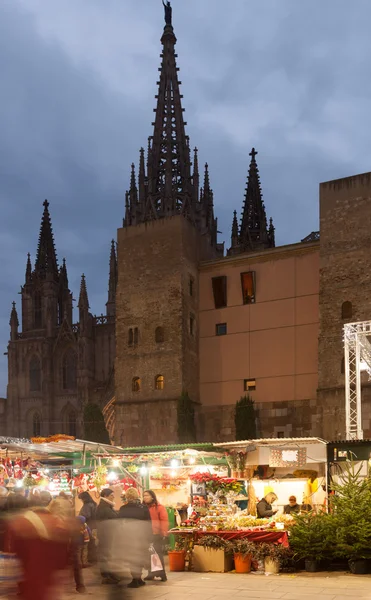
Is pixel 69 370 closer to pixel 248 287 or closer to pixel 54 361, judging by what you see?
pixel 54 361

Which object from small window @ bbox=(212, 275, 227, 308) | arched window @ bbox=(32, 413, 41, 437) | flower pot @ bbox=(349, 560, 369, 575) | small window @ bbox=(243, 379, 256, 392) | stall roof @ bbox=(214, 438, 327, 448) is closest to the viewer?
flower pot @ bbox=(349, 560, 369, 575)

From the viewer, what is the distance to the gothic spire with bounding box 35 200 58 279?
7581cm

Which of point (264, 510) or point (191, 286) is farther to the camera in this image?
point (191, 286)

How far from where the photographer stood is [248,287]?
37.7 meters

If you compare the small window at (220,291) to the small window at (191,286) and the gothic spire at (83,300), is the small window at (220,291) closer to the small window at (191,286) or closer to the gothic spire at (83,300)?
the small window at (191,286)

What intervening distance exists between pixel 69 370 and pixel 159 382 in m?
33.0

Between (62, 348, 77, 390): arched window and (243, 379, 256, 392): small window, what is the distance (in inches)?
1361

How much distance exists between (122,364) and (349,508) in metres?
26.7

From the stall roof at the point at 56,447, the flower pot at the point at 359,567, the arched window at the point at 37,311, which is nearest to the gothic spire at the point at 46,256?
the arched window at the point at 37,311

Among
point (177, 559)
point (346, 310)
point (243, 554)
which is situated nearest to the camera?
point (243, 554)

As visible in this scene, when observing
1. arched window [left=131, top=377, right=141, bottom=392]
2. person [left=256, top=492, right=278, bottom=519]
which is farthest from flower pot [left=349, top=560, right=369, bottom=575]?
arched window [left=131, top=377, right=141, bottom=392]

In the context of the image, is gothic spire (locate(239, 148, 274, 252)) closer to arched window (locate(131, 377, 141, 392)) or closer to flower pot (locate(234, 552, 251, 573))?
arched window (locate(131, 377, 141, 392))

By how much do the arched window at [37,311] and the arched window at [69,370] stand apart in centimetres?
473

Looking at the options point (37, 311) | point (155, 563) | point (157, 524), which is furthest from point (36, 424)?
point (157, 524)
